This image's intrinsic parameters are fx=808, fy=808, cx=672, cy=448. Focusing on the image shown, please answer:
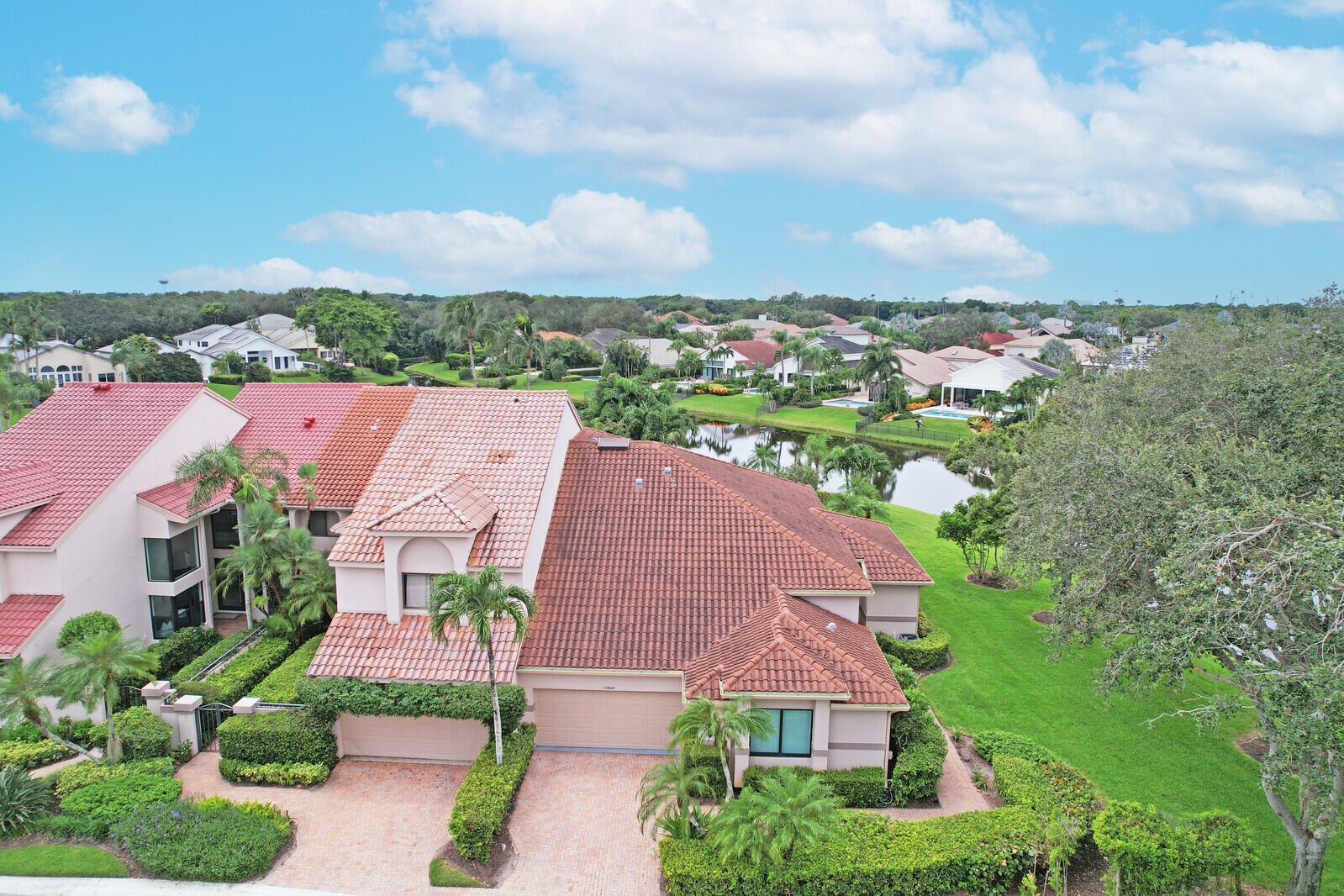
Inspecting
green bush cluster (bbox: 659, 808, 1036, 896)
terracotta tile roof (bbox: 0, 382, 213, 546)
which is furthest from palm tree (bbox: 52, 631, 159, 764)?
green bush cluster (bbox: 659, 808, 1036, 896)

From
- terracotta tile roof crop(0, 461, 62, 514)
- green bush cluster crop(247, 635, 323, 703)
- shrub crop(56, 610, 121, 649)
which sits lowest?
green bush cluster crop(247, 635, 323, 703)

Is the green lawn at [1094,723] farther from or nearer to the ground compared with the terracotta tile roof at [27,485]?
Result: nearer to the ground

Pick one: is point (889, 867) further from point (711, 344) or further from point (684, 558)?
point (711, 344)

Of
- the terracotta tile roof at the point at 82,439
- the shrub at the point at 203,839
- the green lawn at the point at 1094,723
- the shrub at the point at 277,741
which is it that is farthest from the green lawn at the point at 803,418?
the shrub at the point at 203,839

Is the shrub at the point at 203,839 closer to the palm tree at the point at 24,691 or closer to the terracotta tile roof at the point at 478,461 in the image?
the palm tree at the point at 24,691

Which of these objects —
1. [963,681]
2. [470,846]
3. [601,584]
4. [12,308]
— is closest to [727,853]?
[470,846]

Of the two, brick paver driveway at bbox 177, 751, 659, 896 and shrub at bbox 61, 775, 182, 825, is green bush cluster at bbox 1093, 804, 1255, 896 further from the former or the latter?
shrub at bbox 61, 775, 182, 825
